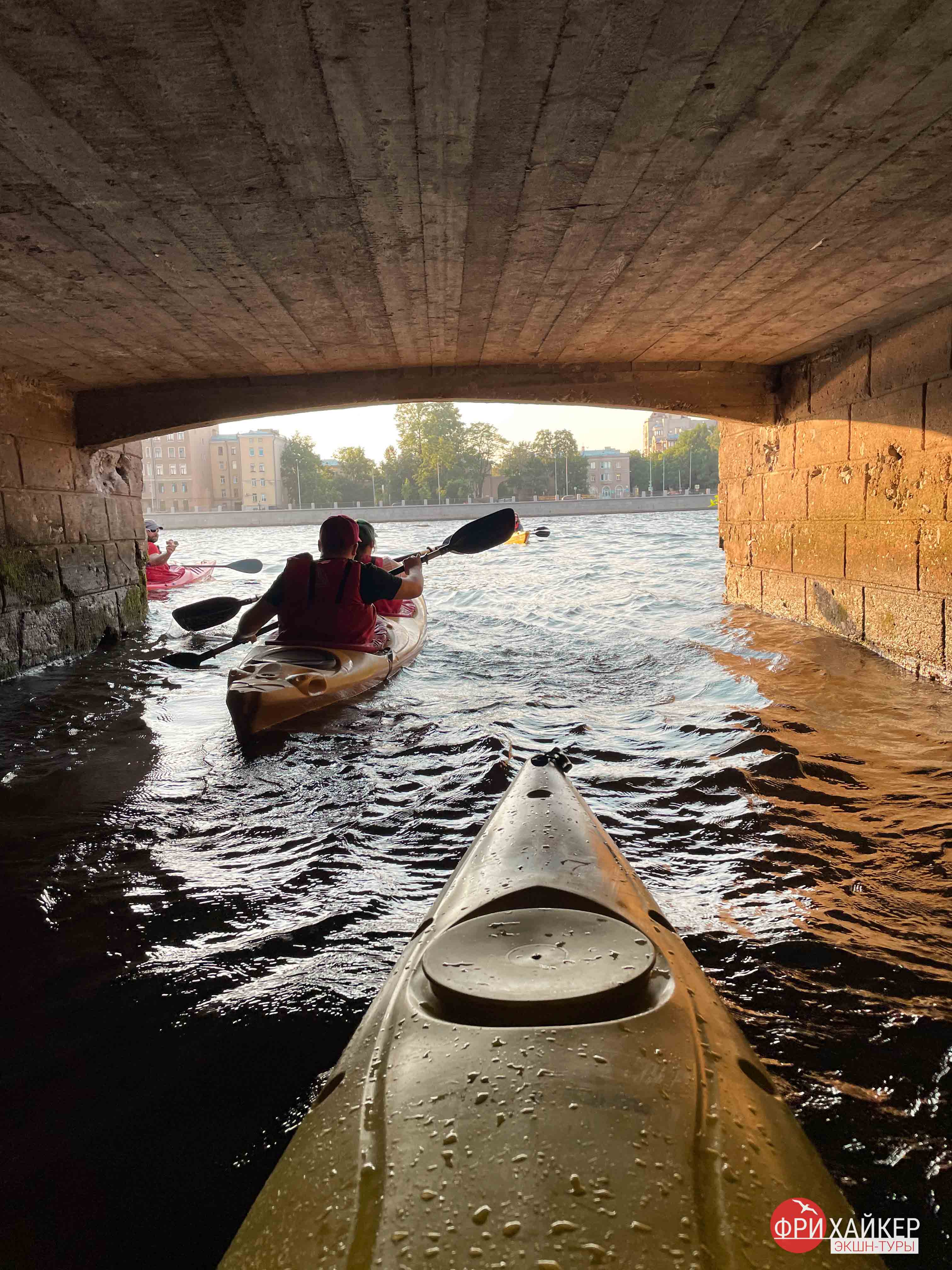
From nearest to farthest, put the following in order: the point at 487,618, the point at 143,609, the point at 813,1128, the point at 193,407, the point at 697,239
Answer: the point at 813,1128
the point at 697,239
the point at 193,407
the point at 143,609
the point at 487,618

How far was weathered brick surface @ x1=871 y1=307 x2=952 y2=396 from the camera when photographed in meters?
5.33

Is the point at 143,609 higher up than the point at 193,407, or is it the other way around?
the point at 193,407

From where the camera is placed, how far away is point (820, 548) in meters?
7.40

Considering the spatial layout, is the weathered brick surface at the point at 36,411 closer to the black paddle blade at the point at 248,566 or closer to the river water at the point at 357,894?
the river water at the point at 357,894

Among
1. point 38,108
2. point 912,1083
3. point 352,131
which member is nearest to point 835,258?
point 352,131

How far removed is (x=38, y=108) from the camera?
2787 millimetres

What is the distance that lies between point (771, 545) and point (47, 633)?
24.5 feet

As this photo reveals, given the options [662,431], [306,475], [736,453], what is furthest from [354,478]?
[736,453]

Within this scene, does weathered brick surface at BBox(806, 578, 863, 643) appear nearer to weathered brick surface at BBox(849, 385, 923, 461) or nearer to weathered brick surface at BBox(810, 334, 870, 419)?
weathered brick surface at BBox(849, 385, 923, 461)

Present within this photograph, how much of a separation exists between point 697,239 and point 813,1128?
14.0 ft

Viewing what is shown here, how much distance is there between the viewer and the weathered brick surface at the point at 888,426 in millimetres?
5672

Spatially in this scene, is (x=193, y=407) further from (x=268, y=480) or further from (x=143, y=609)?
(x=268, y=480)

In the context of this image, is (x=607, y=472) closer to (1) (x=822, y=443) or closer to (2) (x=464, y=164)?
(1) (x=822, y=443)

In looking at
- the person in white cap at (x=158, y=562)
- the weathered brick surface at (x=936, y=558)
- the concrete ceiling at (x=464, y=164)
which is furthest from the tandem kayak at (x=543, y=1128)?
the person in white cap at (x=158, y=562)
